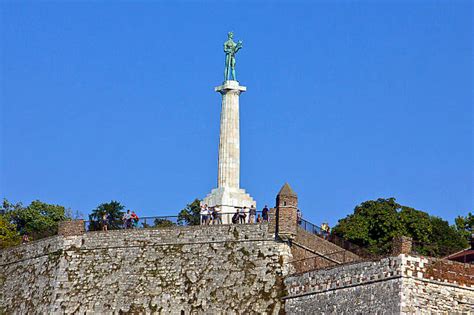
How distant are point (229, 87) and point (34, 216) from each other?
2105 cm

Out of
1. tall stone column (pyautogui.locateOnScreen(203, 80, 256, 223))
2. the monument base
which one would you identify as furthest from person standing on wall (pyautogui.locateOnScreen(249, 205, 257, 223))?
tall stone column (pyautogui.locateOnScreen(203, 80, 256, 223))

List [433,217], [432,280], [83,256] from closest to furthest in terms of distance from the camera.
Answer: [432,280]
[83,256]
[433,217]

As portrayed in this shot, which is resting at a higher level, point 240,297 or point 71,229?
point 71,229

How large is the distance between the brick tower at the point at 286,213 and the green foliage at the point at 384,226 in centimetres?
1975

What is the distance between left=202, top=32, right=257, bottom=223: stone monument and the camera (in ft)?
270

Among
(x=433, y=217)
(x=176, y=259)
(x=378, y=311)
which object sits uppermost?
(x=433, y=217)

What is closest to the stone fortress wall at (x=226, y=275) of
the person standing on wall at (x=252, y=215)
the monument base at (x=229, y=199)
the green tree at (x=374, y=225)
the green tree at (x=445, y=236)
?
the person standing on wall at (x=252, y=215)

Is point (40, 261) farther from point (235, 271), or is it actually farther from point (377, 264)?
point (377, 264)

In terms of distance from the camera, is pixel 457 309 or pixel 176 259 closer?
pixel 457 309

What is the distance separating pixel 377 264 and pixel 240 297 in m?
8.97

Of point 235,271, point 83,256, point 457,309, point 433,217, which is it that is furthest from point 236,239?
point 433,217

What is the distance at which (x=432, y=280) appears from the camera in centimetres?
5931

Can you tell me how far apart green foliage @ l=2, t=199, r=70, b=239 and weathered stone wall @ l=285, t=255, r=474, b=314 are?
37.8 metres

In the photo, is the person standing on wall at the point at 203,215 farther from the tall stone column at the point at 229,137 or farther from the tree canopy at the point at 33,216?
the tree canopy at the point at 33,216
